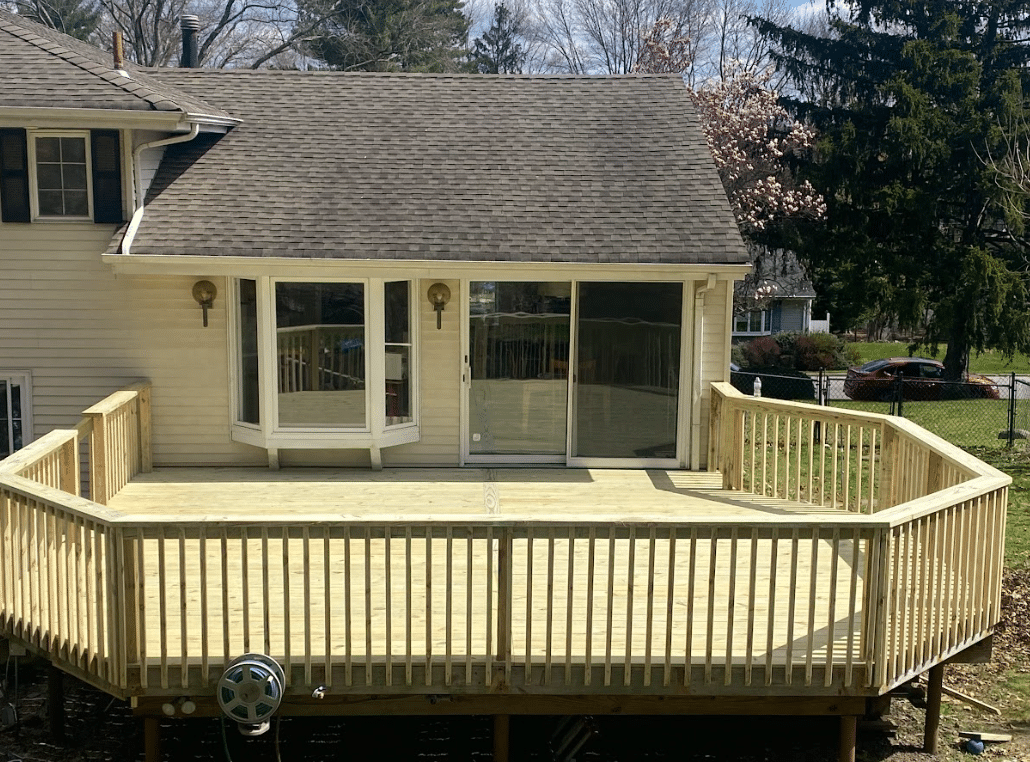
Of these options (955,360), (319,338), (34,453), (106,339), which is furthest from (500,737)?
(955,360)

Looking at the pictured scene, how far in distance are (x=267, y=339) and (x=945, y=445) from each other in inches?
243

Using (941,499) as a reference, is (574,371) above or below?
above

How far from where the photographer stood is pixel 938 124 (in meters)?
26.8

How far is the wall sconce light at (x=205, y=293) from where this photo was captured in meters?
10.8

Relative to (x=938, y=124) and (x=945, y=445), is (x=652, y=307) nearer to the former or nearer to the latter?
(x=945, y=445)

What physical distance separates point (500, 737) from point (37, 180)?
24.9 feet

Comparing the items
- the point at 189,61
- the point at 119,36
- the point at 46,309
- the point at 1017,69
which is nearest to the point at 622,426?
the point at 46,309

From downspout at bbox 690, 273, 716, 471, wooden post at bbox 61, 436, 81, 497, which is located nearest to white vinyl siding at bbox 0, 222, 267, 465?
wooden post at bbox 61, 436, 81, 497

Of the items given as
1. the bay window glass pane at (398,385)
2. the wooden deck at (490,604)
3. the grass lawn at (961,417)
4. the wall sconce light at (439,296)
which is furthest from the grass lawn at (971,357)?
the wooden deck at (490,604)

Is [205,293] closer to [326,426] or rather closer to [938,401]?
[326,426]

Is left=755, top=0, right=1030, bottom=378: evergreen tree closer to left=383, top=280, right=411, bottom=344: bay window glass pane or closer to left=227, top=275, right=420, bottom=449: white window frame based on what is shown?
left=383, top=280, right=411, bottom=344: bay window glass pane

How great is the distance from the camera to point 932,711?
6797 mm

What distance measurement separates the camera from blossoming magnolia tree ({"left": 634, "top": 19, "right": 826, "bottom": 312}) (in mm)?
27203

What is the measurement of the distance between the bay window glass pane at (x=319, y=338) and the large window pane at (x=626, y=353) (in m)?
2.21
